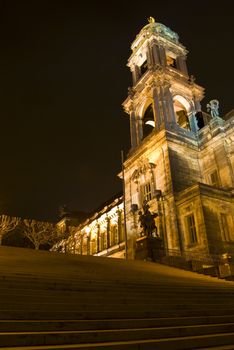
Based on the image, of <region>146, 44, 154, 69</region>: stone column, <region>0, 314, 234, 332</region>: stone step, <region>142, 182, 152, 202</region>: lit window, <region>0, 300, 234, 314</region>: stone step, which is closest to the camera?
<region>0, 314, 234, 332</region>: stone step

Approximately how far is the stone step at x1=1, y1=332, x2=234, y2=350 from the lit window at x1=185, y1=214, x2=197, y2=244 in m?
20.1

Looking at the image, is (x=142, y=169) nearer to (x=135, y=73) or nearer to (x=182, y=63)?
(x=135, y=73)

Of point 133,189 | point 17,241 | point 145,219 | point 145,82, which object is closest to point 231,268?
point 145,219

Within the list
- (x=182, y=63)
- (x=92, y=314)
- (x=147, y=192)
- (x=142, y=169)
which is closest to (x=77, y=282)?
(x=92, y=314)

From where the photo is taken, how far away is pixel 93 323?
254 inches

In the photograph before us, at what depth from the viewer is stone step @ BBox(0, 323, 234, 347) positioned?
17.6 feet

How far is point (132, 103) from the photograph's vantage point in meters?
44.5

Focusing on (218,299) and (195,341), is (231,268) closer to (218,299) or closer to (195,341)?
(218,299)

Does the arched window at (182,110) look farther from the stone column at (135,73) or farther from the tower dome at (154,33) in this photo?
the tower dome at (154,33)

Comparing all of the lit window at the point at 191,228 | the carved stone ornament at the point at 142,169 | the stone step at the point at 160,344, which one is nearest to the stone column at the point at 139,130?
the carved stone ornament at the point at 142,169

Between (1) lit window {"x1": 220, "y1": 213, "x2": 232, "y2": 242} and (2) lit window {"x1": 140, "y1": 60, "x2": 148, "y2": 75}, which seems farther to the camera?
(2) lit window {"x1": 140, "y1": 60, "x2": 148, "y2": 75}

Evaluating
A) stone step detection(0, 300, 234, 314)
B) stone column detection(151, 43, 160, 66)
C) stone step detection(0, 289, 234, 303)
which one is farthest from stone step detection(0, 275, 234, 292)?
stone column detection(151, 43, 160, 66)

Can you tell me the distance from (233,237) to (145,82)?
25.2 meters

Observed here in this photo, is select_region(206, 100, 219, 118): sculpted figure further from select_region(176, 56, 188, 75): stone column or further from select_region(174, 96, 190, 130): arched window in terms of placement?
select_region(176, 56, 188, 75): stone column
